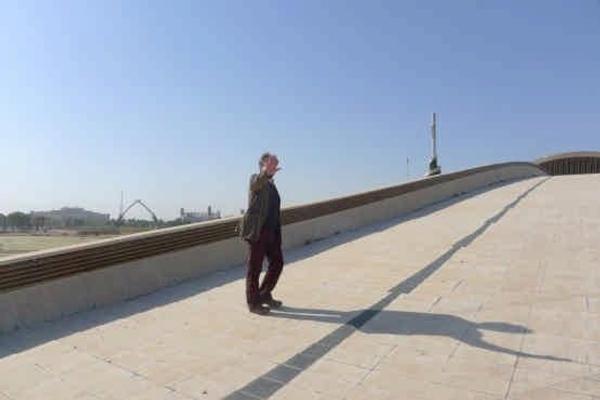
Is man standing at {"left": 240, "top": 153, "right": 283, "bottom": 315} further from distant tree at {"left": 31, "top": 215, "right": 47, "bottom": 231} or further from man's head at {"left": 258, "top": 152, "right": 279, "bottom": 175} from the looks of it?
distant tree at {"left": 31, "top": 215, "right": 47, "bottom": 231}

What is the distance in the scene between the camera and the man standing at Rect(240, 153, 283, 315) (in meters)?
5.78

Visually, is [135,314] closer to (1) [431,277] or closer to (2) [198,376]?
(2) [198,376]

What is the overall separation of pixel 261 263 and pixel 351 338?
1319mm

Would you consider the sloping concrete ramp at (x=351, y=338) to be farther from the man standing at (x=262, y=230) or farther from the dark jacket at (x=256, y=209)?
the dark jacket at (x=256, y=209)

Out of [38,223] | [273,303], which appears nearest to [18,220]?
[38,223]

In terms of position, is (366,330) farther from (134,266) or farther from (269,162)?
(134,266)

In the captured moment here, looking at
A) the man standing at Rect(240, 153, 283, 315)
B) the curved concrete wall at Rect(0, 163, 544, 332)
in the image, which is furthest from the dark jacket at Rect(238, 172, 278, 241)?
the curved concrete wall at Rect(0, 163, 544, 332)

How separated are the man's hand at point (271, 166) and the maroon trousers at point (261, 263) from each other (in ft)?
1.89

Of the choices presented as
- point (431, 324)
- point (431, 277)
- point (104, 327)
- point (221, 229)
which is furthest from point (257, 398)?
point (221, 229)

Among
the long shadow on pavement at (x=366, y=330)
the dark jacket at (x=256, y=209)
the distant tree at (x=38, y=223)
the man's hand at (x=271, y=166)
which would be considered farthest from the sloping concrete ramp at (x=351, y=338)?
the distant tree at (x=38, y=223)

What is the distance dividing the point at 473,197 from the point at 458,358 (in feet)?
51.5

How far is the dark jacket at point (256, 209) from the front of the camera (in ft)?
18.9

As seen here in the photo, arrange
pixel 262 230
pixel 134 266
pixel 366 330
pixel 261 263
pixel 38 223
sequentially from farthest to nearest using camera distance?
pixel 38 223
pixel 134 266
pixel 261 263
pixel 262 230
pixel 366 330

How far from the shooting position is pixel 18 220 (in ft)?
50.2
